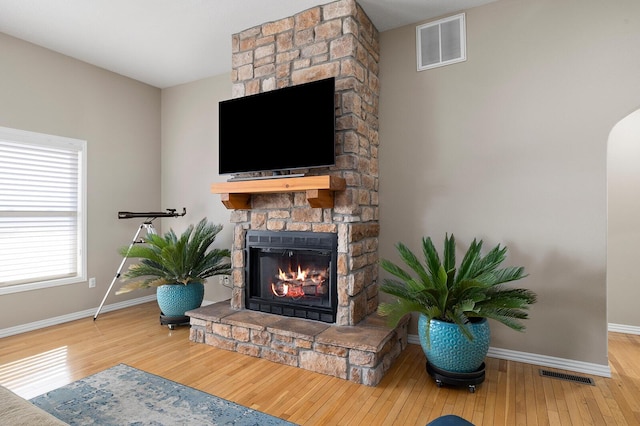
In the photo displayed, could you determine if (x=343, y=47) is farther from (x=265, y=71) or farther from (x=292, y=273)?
(x=292, y=273)

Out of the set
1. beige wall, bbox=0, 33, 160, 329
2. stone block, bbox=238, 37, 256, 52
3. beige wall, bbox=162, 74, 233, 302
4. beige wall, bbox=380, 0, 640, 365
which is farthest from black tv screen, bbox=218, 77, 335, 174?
beige wall, bbox=0, 33, 160, 329

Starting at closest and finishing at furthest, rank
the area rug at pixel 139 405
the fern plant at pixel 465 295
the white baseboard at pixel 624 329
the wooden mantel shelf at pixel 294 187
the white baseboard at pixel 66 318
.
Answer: the area rug at pixel 139 405 < the fern plant at pixel 465 295 < the wooden mantel shelf at pixel 294 187 < the white baseboard at pixel 624 329 < the white baseboard at pixel 66 318

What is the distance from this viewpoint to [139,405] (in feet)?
7.11

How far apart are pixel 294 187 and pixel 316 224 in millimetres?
417

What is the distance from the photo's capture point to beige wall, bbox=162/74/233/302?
14.4 ft

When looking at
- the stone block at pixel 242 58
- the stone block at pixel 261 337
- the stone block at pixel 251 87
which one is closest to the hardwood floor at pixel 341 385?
the stone block at pixel 261 337

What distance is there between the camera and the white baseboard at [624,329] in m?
3.29

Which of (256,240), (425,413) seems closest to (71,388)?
(256,240)

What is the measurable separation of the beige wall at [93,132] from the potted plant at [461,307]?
11.8 feet

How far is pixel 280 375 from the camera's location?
8.43 ft

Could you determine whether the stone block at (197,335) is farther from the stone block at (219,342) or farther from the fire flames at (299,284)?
the fire flames at (299,284)

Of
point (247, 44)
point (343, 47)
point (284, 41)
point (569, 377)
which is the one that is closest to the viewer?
point (569, 377)

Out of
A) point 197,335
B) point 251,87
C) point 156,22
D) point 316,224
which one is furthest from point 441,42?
point 197,335

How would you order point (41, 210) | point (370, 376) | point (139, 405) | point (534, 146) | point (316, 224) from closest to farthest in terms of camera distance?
1. point (139, 405)
2. point (370, 376)
3. point (534, 146)
4. point (316, 224)
5. point (41, 210)
